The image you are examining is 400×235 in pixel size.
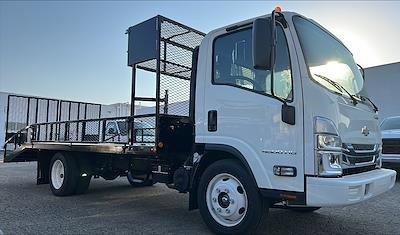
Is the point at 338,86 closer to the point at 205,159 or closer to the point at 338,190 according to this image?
the point at 338,190

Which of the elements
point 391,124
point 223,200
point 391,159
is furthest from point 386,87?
point 223,200

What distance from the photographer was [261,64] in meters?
3.98

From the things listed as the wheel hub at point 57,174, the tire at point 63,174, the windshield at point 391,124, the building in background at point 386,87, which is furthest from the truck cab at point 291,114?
the building in background at point 386,87

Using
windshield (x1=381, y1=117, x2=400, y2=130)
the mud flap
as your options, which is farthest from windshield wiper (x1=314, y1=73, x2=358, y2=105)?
windshield (x1=381, y1=117, x2=400, y2=130)

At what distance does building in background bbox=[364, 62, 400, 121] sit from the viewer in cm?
1564

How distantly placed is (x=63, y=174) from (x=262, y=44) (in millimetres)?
5619

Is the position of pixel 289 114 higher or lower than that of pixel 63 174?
higher

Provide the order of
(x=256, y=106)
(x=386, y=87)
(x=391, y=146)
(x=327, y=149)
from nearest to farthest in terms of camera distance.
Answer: (x=327, y=149) < (x=256, y=106) < (x=391, y=146) < (x=386, y=87)

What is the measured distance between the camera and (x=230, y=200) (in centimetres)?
460

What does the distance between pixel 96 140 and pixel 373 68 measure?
43.4 feet

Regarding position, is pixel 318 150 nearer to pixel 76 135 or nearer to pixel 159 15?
pixel 159 15

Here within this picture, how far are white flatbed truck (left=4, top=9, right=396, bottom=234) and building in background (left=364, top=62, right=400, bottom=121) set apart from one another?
37.9 ft

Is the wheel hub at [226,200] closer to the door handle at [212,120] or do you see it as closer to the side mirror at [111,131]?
the door handle at [212,120]

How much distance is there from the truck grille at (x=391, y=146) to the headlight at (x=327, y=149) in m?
7.09
